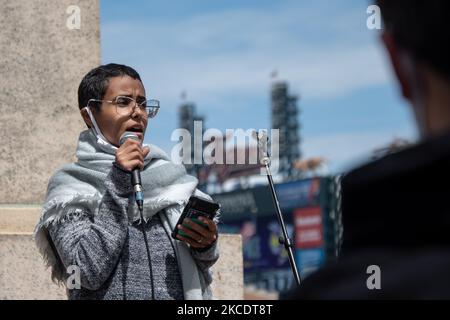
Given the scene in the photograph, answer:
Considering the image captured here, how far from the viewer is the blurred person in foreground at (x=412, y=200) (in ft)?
2.48

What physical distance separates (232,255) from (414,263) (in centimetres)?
452

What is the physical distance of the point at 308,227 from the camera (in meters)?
74.0

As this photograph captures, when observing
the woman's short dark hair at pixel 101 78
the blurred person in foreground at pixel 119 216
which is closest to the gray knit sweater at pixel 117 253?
the blurred person in foreground at pixel 119 216

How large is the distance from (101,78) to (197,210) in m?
0.66

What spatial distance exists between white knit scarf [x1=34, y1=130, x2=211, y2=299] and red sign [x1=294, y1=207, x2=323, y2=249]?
229 feet

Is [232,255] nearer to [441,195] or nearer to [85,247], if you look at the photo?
[85,247]

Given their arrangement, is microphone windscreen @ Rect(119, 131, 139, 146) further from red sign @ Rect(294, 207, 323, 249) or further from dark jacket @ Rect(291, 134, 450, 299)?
red sign @ Rect(294, 207, 323, 249)

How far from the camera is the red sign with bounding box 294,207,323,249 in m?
73.4

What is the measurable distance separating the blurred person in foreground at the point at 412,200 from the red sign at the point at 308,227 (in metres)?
72.6
